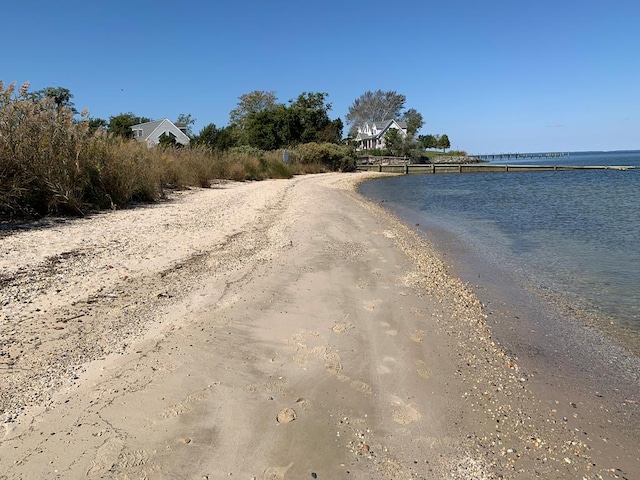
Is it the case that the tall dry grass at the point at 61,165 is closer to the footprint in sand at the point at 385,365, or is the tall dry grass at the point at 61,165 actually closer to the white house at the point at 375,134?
the footprint in sand at the point at 385,365

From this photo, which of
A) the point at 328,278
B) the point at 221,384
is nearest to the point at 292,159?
the point at 328,278

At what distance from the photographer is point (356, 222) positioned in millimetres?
12766

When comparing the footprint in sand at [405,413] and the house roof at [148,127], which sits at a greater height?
the house roof at [148,127]

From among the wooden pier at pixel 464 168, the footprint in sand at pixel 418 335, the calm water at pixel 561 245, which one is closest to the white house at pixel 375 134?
the wooden pier at pixel 464 168

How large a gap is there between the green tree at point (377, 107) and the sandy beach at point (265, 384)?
118 metres

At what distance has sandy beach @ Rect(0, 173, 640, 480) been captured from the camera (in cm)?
254

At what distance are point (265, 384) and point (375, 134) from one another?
95.3m

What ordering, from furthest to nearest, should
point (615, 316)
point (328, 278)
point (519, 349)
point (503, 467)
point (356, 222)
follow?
point (356, 222), point (328, 278), point (615, 316), point (519, 349), point (503, 467)

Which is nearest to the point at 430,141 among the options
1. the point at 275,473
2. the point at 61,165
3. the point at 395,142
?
the point at 395,142

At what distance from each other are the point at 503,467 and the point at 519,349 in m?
2.20

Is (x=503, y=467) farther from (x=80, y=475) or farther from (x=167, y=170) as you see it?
(x=167, y=170)

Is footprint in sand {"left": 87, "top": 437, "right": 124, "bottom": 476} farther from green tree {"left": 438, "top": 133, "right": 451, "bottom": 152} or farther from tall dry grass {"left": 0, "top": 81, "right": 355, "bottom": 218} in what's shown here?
green tree {"left": 438, "top": 133, "right": 451, "bottom": 152}

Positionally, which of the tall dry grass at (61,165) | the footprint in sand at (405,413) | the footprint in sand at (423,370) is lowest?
the footprint in sand at (423,370)

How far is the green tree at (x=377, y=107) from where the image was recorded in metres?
122
